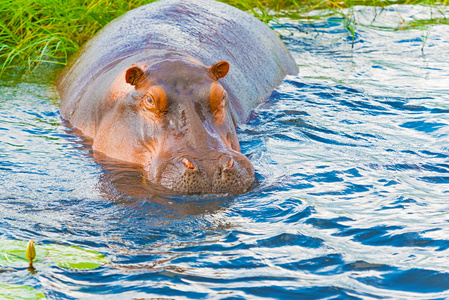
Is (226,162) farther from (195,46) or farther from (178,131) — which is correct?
(195,46)

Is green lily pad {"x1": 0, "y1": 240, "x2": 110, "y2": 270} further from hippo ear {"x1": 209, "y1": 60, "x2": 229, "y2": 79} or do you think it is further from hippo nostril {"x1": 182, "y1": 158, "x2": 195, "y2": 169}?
hippo ear {"x1": 209, "y1": 60, "x2": 229, "y2": 79}

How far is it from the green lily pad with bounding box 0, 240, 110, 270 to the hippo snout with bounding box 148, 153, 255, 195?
1010 millimetres

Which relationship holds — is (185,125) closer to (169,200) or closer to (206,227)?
(169,200)

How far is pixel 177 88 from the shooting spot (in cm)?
491

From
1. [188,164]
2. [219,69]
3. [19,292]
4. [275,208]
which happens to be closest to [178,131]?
[188,164]

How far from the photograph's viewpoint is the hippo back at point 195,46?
6520 millimetres

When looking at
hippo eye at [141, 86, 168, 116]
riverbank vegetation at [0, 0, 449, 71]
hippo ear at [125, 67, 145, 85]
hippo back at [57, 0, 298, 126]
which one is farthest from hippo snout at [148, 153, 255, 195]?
riverbank vegetation at [0, 0, 449, 71]

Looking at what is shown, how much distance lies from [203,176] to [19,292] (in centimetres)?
163

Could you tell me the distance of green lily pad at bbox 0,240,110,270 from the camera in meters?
3.33

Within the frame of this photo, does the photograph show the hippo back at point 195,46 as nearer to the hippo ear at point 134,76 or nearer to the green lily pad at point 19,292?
the hippo ear at point 134,76

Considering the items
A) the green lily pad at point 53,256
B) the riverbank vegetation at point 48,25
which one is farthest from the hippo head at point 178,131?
the riverbank vegetation at point 48,25

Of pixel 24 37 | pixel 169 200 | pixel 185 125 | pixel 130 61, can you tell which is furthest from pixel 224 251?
pixel 24 37

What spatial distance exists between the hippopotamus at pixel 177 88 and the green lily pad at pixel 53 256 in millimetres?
1029

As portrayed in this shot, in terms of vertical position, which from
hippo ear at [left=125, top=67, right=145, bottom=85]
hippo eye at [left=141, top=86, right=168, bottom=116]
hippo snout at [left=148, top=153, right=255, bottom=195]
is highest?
hippo ear at [left=125, top=67, right=145, bottom=85]
